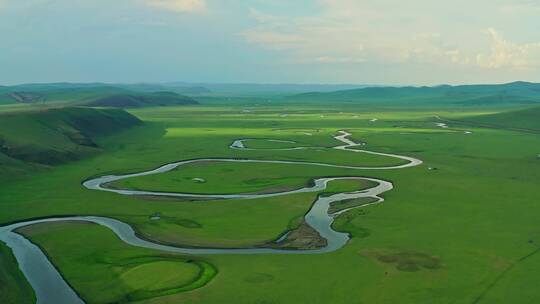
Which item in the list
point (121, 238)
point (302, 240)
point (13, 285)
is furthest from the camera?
point (121, 238)

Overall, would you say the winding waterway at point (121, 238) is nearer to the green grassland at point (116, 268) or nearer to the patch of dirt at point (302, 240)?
the patch of dirt at point (302, 240)

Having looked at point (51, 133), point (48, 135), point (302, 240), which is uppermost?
point (51, 133)

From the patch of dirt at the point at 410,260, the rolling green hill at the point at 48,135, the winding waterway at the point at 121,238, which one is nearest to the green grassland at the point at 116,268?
the winding waterway at the point at 121,238

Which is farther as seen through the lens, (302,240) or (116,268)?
(302,240)

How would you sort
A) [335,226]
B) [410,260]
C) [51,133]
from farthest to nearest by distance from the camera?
[51,133], [335,226], [410,260]

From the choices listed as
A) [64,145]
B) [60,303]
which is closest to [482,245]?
[60,303]

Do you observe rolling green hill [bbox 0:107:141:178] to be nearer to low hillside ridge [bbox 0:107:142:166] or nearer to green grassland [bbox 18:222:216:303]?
low hillside ridge [bbox 0:107:142:166]

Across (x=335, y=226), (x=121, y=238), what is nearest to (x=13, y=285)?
(x=121, y=238)

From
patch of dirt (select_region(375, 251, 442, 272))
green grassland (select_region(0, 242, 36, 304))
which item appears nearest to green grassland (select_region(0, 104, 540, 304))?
patch of dirt (select_region(375, 251, 442, 272))

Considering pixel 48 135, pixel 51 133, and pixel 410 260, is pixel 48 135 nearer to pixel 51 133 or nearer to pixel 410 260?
pixel 51 133
